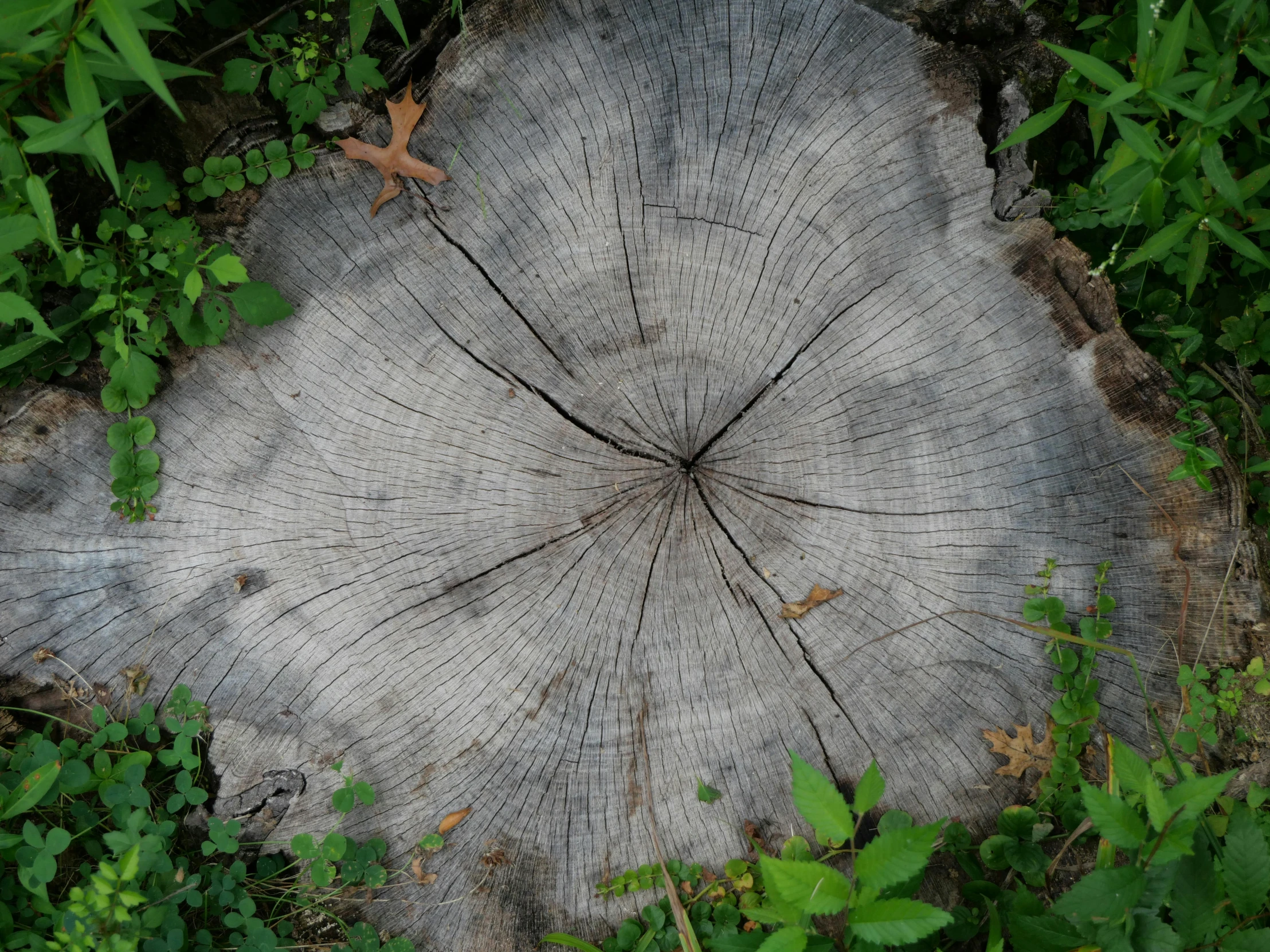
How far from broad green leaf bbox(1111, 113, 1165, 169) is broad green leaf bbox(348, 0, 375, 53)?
6.03 feet

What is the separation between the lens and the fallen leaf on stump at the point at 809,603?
2260mm

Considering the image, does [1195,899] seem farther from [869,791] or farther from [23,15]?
[23,15]

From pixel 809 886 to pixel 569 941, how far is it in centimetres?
73

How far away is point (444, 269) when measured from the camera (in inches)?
88.9

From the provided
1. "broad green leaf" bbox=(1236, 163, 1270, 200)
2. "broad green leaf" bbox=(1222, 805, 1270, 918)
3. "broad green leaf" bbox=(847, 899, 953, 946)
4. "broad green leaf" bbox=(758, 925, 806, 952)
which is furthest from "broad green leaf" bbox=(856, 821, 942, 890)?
"broad green leaf" bbox=(1236, 163, 1270, 200)

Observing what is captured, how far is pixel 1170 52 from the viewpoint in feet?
6.04

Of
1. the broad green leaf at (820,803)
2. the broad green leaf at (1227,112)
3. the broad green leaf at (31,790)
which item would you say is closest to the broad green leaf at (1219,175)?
the broad green leaf at (1227,112)

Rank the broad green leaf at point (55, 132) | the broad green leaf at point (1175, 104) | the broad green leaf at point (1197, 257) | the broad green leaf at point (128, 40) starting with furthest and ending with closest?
1. the broad green leaf at point (1197, 257)
2. the broad green leaf at point (1175, 104)
3. the broad green leaf at point (55, 132)
4. the broad green leaf at point (128, 40)

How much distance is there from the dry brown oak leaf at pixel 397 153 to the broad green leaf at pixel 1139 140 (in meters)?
1.69

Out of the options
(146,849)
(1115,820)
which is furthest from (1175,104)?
(146,849)

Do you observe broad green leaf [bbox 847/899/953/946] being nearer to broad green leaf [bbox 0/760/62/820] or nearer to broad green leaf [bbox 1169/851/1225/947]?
broad green leaf [bbox 1169/851/1225/947]

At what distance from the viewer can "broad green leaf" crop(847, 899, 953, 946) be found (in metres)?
1.75

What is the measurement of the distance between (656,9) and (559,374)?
1.02 metres

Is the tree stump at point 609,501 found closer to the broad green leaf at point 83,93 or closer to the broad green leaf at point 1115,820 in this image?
the broad green leaf at point 1115,820
